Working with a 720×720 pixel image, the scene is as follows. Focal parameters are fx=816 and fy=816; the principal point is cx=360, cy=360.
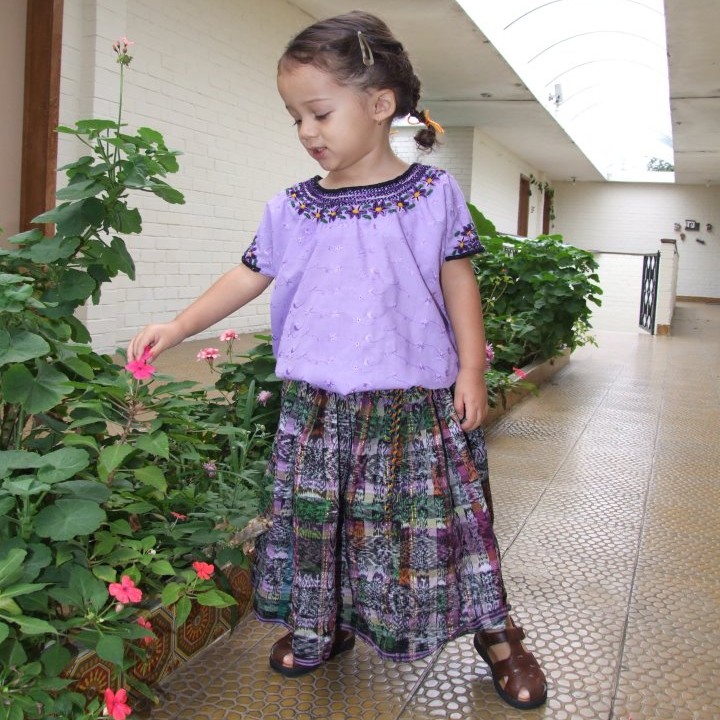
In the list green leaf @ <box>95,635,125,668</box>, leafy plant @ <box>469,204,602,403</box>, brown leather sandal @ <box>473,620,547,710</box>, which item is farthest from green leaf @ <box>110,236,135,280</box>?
leafy plant @ <box>469,204,602,403</box>

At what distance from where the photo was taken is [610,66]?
13.0m

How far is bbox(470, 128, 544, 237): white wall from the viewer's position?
43.7ft

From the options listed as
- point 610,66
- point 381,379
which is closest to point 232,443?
point 381,379

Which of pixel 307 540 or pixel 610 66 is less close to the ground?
pixel 610 66

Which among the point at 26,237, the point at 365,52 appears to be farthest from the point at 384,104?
the point at 26,237

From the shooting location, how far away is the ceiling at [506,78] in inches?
290

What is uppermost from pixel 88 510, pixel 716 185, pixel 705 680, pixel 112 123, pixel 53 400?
pixel 716 185

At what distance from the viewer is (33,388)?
1.14m

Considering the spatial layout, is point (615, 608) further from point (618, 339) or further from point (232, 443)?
point (618, 339)

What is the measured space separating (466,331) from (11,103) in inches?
158

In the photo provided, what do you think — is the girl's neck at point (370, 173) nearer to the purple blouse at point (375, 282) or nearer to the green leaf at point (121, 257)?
the purple blouse at point (375, 282)

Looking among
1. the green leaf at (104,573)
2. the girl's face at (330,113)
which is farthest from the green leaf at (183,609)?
the girl's face at (330,113)

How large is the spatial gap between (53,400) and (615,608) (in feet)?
4.29

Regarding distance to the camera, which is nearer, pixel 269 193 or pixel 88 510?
pixel 88 510
